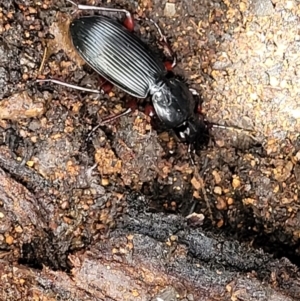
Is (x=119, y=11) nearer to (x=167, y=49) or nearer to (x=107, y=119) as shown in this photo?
(x=167, y=49)

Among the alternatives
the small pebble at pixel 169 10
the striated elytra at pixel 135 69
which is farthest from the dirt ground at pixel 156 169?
the striated elytra at pixel 135 69

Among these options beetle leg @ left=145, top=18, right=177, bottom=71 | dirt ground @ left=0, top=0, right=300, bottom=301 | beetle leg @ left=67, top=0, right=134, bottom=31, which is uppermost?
beetle leg @ left=67, top=0, right=134, bottom=31

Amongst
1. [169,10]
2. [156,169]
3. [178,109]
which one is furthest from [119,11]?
[156,169]

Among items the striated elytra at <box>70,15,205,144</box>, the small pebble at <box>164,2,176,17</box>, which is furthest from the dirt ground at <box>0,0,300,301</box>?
the striated elytra at <box>70,15,205,144</box>

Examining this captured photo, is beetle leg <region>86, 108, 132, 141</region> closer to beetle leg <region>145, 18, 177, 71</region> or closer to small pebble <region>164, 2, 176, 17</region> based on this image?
beetle leg <region>145, 18, 177, 71</region>

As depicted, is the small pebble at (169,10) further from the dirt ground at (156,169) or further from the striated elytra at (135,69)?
the striated elytra at (135,69)

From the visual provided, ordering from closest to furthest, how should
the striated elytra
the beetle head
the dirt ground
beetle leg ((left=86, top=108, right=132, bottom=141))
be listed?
1. the dirt ground
2. beetle leg ((left=86, top=108, right=132, bottom=141))
3. the striated elytra
4. the beetle head
